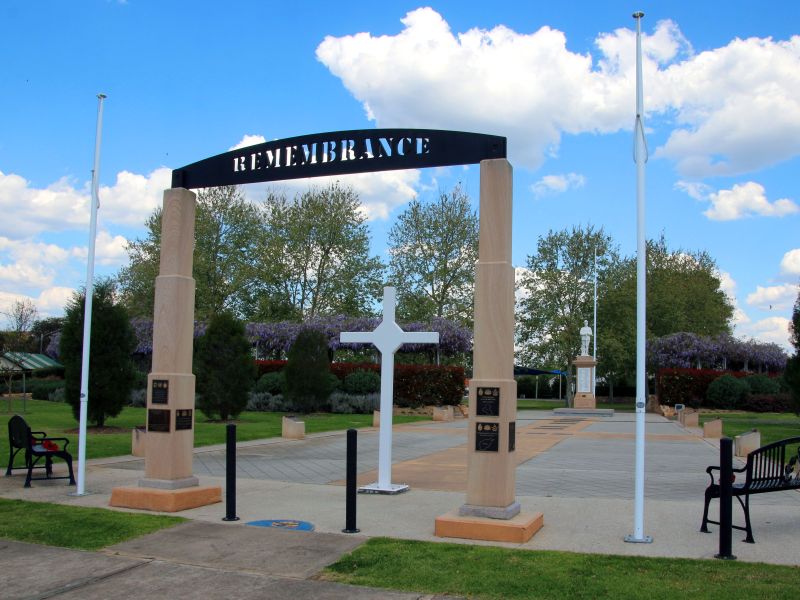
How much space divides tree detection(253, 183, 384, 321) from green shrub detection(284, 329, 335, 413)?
1823 centimetres

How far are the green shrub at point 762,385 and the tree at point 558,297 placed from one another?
11841 millimetres

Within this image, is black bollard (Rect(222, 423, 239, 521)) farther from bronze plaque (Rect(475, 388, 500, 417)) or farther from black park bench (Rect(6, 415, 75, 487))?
black park bench (Rect(6, 415, 75, 487))

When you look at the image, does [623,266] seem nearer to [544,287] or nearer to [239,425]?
[544,287]

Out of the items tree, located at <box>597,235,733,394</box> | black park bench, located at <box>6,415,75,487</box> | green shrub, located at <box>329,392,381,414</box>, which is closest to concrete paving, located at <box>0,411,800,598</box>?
black park bench, located at <box>6,415,75,487</box>

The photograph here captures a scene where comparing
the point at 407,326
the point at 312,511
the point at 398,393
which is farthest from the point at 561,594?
the point at 407,326

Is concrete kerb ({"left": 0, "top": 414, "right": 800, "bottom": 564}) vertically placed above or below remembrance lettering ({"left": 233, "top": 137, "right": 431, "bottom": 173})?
below

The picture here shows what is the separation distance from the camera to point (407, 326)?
1810 inches

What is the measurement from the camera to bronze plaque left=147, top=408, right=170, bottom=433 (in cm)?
965

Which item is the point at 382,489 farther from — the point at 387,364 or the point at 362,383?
the point at 362,383

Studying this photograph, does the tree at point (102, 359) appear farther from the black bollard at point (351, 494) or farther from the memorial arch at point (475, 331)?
the black bollard at point (351, 494)

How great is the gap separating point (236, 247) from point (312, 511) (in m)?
45.6

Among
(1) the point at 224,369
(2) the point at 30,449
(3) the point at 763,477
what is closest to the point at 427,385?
(1) the point at 224,369

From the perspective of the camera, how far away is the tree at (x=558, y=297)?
169 feet

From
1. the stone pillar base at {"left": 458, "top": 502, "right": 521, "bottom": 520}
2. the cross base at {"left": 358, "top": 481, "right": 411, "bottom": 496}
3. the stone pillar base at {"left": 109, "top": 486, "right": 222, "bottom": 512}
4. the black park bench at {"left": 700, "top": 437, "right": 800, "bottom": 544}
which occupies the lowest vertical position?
the cross base at {"left": 358, "top": 481, "right": 411, "bottom": 496}
